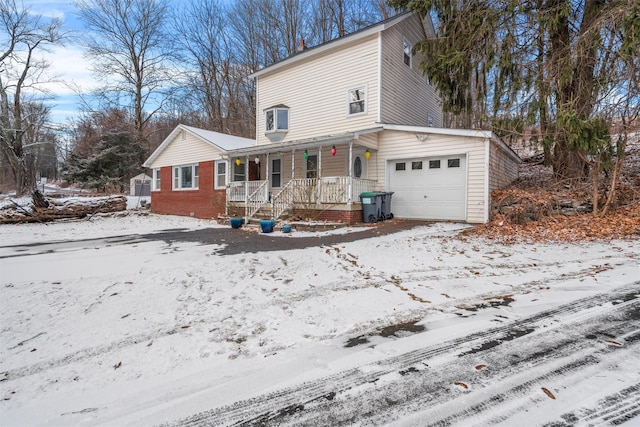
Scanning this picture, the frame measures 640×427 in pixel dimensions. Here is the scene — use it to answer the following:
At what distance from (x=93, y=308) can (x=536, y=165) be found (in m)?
18.1

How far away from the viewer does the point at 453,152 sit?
33.6ft

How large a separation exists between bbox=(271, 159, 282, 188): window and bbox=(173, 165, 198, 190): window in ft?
15.3

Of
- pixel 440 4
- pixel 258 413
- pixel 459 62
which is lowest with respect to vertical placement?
pixel 258 413

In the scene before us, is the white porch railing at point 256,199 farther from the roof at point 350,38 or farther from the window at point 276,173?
the roof at point 350,38

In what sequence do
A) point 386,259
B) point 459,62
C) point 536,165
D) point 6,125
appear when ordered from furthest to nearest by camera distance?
point 6,125 → point 536,165 → point 459,62 → point 386,259

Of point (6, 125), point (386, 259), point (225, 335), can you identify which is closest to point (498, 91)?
point (386, 259)

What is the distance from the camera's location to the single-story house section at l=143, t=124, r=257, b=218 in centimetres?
1534

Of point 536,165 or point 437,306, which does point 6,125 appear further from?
point 536,165

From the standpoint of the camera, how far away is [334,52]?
1339 centimetres

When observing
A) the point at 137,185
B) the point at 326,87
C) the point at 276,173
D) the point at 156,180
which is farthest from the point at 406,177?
the point at 137,185

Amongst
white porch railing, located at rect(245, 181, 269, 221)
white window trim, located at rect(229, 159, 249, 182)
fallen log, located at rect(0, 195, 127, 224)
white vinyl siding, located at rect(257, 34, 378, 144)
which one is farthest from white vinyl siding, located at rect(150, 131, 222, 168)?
white porch railing, located at rect(245, 181, 269, 221)

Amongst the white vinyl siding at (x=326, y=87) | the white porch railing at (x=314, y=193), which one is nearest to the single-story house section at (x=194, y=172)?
the white vinyl siding at (x=326, y=87)

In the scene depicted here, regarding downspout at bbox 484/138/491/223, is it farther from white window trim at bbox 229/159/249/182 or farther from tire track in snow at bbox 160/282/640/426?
white window trim at bbox 229/159/249/182

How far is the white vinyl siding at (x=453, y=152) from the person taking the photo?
9883mm
